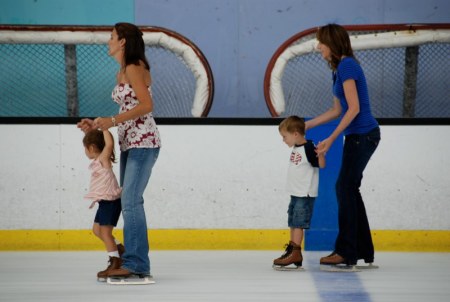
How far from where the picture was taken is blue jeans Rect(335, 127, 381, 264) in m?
4.80

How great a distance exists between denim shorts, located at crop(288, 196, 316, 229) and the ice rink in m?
0.22

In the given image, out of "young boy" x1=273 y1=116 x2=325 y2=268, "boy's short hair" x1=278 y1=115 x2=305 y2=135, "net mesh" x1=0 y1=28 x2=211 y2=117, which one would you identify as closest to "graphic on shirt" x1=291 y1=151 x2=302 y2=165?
"young boy" x1=273 y1=116 x2=325 y2=268

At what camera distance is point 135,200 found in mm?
4301

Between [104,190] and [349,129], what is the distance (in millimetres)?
1148

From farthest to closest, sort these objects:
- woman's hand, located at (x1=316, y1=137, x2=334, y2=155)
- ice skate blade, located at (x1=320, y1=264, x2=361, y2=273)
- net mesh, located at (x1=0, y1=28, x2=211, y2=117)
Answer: net mesh, located at (x1=0, y1=28, x2=211, y2=117), ice skate blade, located at (x1=320, y1=264, x2=361, y2=273), woman's hand, located at (x1=316, y1=137, x2=334, y2=155)

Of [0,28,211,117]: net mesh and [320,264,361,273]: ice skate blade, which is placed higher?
[0,28,211,117]: net mesh

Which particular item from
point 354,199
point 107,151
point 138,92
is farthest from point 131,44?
point 354,199

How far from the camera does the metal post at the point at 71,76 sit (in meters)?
6.75

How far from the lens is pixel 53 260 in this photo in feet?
17.7

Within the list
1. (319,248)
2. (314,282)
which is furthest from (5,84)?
(314,282)

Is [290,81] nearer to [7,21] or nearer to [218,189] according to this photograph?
[218,189]

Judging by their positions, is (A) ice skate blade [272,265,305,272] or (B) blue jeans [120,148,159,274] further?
(A) ice skate blade [272,265,305,272]

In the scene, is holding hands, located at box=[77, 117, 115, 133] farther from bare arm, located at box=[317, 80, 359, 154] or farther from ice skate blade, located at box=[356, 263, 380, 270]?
ice skate blade, located at box=[356, 263, 380, 270]

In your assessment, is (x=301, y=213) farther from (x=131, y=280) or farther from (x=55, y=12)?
(x=55, y=12)
